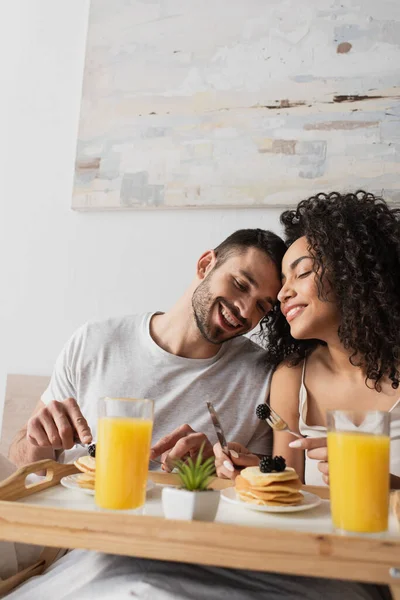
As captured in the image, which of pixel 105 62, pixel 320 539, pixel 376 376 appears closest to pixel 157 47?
pixel 105 62

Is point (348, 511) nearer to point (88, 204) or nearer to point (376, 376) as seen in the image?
point (376, 376)

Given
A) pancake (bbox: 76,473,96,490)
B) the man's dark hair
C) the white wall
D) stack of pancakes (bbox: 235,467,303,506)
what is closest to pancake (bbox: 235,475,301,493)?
stack of pancakes (bbox: 235,467,303,506)

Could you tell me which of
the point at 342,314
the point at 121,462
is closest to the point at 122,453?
the point at 121,462

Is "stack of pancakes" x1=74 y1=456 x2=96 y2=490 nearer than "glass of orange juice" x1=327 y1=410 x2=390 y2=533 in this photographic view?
No

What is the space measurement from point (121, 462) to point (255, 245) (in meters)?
0.99

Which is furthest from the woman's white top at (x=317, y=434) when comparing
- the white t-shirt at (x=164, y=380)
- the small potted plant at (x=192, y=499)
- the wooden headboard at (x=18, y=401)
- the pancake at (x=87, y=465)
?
the wooden headboard at (x=18, y=401)

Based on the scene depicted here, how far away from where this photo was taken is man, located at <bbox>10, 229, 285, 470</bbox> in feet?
5.66

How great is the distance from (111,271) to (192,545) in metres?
1.58

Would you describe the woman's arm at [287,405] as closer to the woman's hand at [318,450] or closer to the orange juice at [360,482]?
the woman's hand at [318,450]

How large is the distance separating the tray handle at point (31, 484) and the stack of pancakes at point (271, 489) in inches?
14.2

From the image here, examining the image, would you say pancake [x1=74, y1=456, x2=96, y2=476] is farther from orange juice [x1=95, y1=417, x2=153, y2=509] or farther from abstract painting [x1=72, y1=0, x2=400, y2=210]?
abstract painting [x1=72, y1=0, x2=400, y2=210]

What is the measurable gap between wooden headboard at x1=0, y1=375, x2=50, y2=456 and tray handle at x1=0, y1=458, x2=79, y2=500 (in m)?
0.92

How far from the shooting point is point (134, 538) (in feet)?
2.60

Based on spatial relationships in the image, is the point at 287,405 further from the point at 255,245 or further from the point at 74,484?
the point at 74,484
